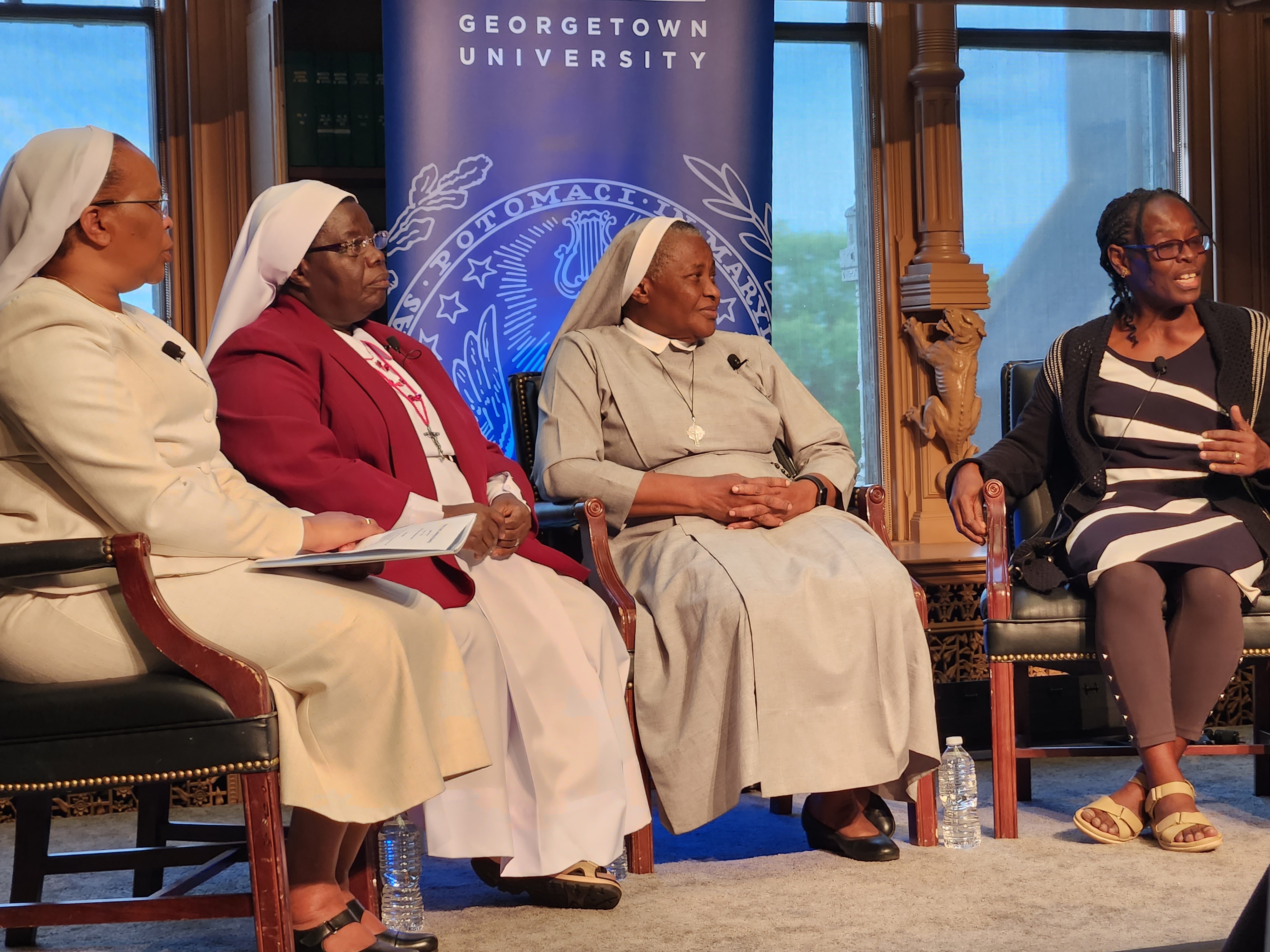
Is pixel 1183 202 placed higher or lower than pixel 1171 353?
higher

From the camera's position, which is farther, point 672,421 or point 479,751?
point 672,421

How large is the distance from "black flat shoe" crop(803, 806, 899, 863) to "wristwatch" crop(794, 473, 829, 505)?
Answer: 0.71 m

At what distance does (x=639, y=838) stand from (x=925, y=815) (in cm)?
62

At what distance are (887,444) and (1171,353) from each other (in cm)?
187

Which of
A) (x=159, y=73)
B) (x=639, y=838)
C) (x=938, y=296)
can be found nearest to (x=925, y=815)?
(x=639, y=838)

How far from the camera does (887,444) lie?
17.4 ft

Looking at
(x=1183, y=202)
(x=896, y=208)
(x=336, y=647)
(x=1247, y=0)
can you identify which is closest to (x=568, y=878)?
(x=336, y=647)

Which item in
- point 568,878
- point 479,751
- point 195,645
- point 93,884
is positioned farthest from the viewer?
point 93,884

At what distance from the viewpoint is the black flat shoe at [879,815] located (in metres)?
3.14

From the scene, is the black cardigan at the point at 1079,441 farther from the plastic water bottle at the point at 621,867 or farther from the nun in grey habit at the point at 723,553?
the plastic water bottle at the point at 621,867

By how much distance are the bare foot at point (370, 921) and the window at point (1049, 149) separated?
3591 millimetres

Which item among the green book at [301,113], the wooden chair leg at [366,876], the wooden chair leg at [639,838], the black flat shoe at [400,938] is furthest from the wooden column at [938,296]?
the black flat shoe at [400,938]

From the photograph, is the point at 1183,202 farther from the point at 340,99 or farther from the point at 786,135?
the point at 340,99

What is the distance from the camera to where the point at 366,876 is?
2.58 meters
